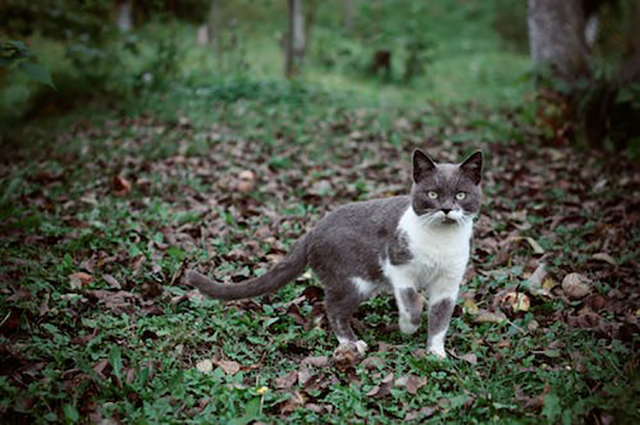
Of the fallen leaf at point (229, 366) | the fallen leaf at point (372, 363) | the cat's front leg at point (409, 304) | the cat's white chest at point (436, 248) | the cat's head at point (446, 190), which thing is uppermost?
the cat's head at point (446, 190)

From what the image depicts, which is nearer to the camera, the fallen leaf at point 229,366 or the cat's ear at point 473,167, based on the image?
the fallen leaf at point 229,366

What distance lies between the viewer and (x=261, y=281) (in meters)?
3.86

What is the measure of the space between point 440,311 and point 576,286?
1.24m

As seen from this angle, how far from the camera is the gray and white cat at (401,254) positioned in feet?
11.7

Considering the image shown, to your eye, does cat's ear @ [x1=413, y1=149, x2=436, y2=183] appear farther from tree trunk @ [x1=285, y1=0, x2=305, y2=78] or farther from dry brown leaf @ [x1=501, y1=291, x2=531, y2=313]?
tree trunk @ [x1=285, y1=0, x2=305, y2=78]

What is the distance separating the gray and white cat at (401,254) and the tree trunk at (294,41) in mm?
8619

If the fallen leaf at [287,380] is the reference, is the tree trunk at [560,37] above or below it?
above

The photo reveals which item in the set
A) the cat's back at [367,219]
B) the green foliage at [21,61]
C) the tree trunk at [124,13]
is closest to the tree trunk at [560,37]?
the cat's back at [367,219]

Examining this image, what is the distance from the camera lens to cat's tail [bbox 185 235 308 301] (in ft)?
12.3

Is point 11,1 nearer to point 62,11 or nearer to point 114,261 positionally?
point 62,11

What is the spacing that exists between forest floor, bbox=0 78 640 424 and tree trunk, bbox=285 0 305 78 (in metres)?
4.21

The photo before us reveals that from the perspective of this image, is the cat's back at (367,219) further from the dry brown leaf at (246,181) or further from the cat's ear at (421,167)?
the dry brown leaf at (246,181)

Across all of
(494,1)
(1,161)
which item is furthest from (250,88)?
(494,1)

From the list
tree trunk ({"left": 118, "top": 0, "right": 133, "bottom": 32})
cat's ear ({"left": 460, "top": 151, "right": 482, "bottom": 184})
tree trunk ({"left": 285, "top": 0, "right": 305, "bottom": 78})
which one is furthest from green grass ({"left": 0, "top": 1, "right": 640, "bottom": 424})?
tree trunk ({"left": 118, "top": 0, "right": 133, "bottom": 32})
